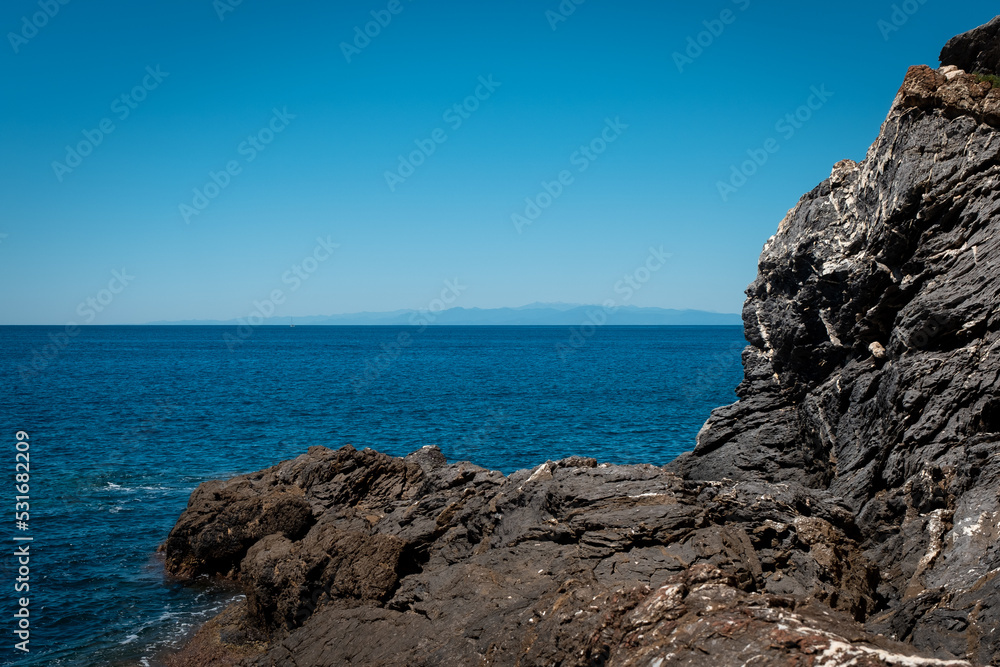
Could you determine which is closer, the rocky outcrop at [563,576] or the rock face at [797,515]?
the rocky outcrop at [563,576]

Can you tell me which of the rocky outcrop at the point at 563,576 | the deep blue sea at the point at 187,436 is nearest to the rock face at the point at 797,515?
the rocky outcrop at the point at 563,576

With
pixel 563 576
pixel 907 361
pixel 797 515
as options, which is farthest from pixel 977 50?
pixel 563 576

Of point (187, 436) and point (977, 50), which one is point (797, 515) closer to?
point (977, 50)

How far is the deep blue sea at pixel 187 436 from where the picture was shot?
23.2 m

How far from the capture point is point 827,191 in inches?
878

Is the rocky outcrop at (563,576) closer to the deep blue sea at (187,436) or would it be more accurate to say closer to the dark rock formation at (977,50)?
the deep blue sea at (187,436)

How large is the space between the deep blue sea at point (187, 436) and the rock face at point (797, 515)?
5057mm

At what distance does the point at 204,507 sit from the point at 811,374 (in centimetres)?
2336

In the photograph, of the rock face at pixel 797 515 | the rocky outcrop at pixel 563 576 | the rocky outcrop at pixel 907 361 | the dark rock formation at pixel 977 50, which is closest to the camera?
the rocky outcrop at pixel 563 576

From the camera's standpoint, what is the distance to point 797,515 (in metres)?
16.4

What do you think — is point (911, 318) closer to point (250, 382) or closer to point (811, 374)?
point (811, 374)

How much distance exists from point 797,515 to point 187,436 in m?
48.3

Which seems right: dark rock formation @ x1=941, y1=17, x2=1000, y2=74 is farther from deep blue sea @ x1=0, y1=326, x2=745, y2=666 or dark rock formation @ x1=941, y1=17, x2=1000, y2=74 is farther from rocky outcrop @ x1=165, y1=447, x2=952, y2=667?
deep blue sea @ x1=0, y1=326, x2=745, y2=666

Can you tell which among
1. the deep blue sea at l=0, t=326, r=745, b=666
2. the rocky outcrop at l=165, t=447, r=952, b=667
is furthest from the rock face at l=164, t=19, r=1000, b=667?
the deep blue sea at l=0, t=326, r=745, b=666
